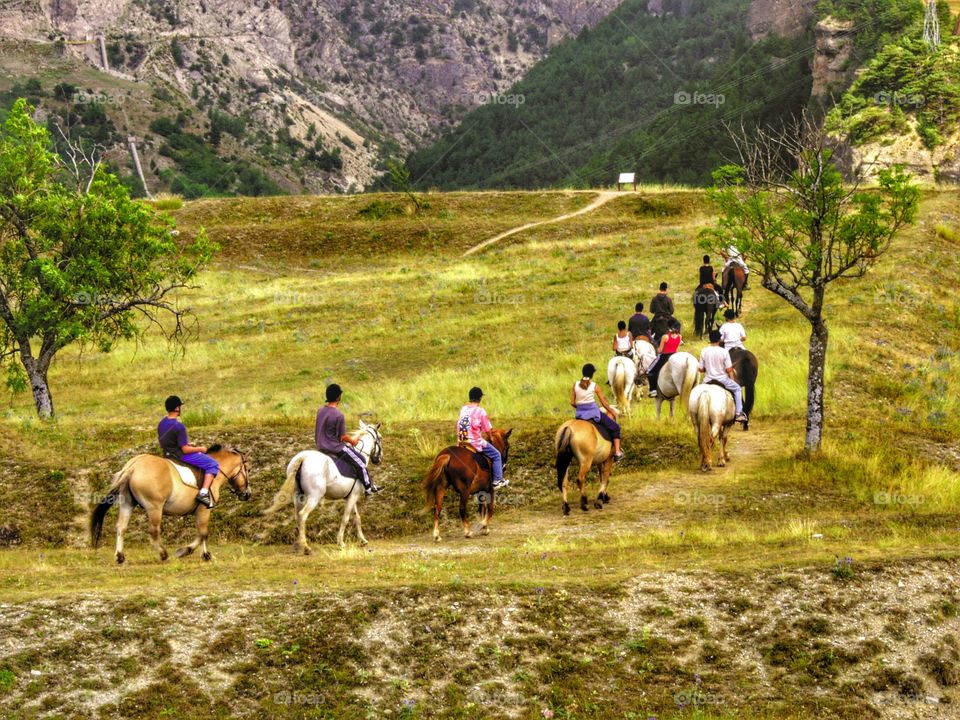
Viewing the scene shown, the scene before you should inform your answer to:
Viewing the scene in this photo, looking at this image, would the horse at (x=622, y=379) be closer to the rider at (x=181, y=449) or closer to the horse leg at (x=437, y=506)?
the horse leg at (x=437, y=506)

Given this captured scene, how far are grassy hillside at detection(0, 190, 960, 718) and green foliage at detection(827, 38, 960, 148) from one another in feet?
101

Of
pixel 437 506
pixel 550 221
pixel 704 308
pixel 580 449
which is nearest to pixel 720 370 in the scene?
pixel 580 449

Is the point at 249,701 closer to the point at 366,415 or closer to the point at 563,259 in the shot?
the point at 366,415

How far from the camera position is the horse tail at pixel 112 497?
16.3 metres

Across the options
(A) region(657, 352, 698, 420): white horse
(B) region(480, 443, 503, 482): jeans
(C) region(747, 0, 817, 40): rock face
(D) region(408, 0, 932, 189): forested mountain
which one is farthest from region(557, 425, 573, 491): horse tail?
(C) region(747, 0, 817, 40): rock face

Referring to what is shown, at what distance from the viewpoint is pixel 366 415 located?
2731 centimetres

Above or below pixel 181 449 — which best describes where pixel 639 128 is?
above

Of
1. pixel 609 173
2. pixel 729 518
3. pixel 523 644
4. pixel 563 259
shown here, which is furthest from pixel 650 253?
pixel 609 173

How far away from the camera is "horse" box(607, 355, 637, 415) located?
2655 centimetres

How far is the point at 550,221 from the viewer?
6606 centimetres

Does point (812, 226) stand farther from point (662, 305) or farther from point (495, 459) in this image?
point (495, 459)

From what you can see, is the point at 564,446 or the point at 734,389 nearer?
the point at 564,446

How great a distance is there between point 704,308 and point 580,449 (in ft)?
53.8

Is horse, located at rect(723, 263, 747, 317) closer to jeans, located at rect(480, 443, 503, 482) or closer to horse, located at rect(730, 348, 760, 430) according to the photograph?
horse, located at rect(730, 348, 760, 430)
